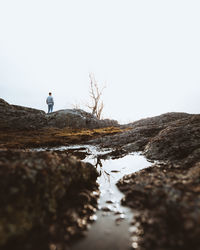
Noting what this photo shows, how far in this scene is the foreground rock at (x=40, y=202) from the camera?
289 cm

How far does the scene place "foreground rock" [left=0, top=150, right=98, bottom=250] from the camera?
2.89 metres

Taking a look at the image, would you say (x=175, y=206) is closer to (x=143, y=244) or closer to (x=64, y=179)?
(x=143, y=244)

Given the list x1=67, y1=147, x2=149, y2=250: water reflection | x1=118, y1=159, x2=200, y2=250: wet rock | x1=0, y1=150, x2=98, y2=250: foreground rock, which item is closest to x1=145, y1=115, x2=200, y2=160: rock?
x1=118, y1=159, x2=200, y2=250: wet rock

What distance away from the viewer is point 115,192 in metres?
5.32

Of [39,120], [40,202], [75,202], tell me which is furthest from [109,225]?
[39,120]

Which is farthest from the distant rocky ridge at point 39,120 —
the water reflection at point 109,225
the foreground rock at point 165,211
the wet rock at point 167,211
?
the wet rock at point 167,211

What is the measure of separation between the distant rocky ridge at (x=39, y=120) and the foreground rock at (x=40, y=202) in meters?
22.9

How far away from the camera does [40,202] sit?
3584 millimetres

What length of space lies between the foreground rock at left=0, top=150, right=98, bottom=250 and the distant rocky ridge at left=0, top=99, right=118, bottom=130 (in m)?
22.9

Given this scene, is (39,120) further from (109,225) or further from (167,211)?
(167,211)

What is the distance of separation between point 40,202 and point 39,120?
2686 cm

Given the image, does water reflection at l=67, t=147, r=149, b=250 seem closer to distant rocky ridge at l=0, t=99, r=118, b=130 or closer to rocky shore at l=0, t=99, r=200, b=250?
rocky shore at l=0, t=99, r=200, b=250

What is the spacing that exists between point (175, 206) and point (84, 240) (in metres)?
2.29

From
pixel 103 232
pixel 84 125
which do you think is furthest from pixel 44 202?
pixel 84 125
